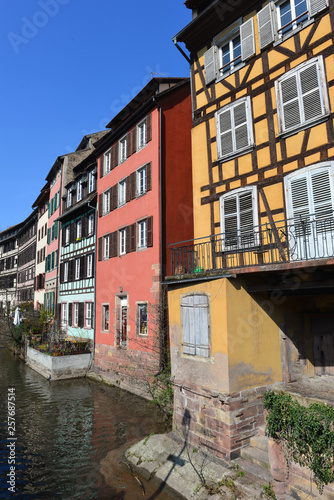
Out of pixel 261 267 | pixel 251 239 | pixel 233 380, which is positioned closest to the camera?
pixel 261 267

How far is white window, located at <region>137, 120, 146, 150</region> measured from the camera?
1636cm

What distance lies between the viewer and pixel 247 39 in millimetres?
10453

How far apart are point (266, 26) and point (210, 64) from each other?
2178 mm

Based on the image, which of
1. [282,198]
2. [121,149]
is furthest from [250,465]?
[121,149]

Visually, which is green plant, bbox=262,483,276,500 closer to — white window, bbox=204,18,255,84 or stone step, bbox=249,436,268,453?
stone step, bbox=249,436,268,453

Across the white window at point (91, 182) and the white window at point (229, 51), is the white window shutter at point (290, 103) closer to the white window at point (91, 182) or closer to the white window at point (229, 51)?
the white window at point (229, 51)

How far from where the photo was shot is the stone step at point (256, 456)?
299 inches

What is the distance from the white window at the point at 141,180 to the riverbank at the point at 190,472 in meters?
10.2

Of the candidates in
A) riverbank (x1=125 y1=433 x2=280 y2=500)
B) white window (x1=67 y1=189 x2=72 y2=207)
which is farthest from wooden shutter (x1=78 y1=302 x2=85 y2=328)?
riverbank (x1=125 y1=433 x2=280 y2=500)

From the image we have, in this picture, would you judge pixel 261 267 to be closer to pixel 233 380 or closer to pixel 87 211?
pixel 233 380

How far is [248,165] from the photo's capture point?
9969 mm

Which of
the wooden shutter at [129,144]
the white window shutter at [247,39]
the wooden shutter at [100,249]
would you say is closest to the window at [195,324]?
the white window shutter at [247,39]

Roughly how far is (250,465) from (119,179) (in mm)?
14028

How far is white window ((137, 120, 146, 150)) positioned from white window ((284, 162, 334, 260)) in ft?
30.2
